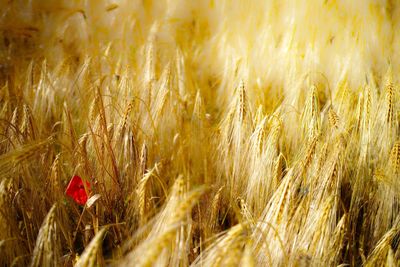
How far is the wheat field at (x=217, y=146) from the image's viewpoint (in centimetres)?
A: 107

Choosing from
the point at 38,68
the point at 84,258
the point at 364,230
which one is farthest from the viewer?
the point at 38,68

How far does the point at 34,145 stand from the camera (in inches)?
39.7

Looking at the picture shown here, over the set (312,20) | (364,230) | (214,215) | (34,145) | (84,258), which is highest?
(312,20)

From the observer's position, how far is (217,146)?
146 cm

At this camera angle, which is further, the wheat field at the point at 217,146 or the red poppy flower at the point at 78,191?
the red poppy flower at the point at 78,191

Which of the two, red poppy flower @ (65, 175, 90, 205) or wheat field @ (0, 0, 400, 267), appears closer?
wheat field @ (0, 0, 400, 267)

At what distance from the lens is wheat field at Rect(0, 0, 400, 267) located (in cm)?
107

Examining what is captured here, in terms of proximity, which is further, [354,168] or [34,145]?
[354,168]

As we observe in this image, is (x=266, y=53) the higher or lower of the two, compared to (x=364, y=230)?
higher

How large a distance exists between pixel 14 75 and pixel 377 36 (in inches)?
67.3

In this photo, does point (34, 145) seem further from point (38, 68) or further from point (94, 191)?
point (38, 68)

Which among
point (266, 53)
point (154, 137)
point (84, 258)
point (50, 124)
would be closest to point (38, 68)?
point (50, 124)

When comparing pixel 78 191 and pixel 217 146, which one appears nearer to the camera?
pixel 78 191

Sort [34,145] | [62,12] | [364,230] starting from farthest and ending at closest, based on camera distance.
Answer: [62,12] → [364,230] → [34,145]
